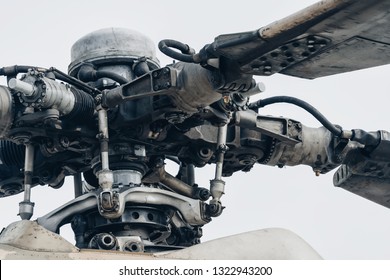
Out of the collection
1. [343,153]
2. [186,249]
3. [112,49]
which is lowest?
[186,249]

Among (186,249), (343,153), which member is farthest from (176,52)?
(343,153)

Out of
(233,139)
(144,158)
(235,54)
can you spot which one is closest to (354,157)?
(233,139)

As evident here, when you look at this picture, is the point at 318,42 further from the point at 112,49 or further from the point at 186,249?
the point at 112,49

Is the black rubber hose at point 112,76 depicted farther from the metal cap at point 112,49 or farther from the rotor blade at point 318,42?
the rotor blade at point 318,42

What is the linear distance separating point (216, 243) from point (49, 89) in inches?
76.2

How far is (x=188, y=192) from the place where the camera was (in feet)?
44.0

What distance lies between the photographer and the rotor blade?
10.2 metres

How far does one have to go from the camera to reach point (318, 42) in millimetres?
10781

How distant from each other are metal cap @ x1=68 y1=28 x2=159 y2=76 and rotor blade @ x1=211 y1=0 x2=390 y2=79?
2.13m

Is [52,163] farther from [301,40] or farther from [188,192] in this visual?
[301,40]

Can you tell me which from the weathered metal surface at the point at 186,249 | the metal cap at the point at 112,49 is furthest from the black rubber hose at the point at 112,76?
the weathered metal surface at the point at 186,249

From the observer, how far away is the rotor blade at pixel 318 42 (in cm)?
1025

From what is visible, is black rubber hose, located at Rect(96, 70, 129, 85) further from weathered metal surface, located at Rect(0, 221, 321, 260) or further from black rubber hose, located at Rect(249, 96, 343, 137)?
weathered metal surface, located at Rect(0, 221, 321, 260)

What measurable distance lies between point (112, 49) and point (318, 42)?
2907mm
